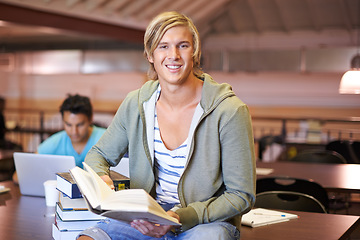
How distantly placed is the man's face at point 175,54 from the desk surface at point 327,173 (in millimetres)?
1389

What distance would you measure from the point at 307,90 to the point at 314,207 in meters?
7.43

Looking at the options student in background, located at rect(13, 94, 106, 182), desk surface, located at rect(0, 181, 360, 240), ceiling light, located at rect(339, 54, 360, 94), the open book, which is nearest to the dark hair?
student in background, located at rect(13, 94, 106, 182)

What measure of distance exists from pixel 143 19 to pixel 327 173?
16.9ft

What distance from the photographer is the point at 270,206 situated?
2.45 metres

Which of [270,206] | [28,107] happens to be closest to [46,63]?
[28,107]

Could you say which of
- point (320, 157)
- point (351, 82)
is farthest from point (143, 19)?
point (320, 157)

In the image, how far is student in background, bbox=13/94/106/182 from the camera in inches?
121

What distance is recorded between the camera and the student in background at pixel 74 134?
121 inches

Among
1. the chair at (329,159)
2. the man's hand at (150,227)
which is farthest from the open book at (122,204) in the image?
the chair at (329,159)

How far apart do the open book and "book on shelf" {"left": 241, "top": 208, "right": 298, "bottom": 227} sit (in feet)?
1.75

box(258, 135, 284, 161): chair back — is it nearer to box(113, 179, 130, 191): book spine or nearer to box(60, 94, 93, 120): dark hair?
box(60, 94, 93, 120): dark hair

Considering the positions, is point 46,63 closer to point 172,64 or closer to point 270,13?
point 270,13

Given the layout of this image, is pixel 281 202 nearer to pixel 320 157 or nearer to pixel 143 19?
pixel 320 157

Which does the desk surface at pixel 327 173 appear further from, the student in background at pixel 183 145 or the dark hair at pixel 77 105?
the student in background at pixel 183 145
